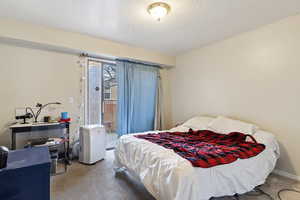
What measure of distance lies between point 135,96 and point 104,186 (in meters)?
2.21

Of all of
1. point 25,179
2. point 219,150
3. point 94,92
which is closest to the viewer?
point 25,179

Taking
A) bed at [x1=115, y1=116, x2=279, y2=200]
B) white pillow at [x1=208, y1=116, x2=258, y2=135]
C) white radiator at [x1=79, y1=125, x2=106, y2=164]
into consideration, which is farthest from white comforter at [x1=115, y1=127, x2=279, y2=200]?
white radiator at [x1=79, y1=125, x2=106, y2=164]

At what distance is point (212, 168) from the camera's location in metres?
1.54

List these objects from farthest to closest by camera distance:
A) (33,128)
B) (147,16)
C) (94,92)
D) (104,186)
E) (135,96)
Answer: (135,96) < (94,92) < (33,128) < (147,16) < (104,186)

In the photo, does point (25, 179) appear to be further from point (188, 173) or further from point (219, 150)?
point (219, 150)

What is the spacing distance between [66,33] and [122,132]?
237 cm

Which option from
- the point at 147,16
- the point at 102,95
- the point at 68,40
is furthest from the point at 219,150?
the point at 68,40

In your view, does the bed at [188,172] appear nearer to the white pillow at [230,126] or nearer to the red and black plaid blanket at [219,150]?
the red and black plaid blanket at [219,150]

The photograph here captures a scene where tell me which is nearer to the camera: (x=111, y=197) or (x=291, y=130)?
(x=111, y=197)

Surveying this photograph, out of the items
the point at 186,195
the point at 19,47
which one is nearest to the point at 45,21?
the point at 19,47

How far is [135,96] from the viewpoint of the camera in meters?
3.89

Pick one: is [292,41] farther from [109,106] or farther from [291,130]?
[109,106]

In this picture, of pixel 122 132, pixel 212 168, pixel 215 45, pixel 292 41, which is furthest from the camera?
pixel 122 132

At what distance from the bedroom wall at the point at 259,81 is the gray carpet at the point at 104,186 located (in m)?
0.61
